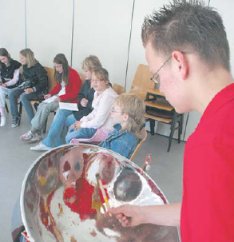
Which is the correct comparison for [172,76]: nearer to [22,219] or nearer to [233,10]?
[22,219]

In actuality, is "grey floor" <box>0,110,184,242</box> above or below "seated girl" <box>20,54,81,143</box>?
below

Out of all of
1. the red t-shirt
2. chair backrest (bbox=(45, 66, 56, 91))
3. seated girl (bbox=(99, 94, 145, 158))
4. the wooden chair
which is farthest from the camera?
chair backrest (bbox=(45, 66, 56, 91))

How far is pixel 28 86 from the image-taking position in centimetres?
362

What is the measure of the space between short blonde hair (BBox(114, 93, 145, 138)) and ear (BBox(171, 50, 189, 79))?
53.8 inches

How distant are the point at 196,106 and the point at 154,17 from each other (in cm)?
23

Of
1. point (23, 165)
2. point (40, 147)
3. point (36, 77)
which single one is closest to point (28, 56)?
point (36, 77)

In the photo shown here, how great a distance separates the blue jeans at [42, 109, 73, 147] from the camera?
9.84 ft

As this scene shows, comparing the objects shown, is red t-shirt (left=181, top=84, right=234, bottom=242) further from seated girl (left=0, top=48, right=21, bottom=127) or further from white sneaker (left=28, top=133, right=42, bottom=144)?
seated girl (left=0, top=48, right=21, bottom=127)

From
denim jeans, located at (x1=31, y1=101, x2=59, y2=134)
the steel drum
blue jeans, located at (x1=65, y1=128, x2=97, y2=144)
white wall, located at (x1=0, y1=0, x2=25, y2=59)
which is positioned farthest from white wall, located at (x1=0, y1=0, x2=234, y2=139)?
the steel drum

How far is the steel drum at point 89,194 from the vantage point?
96 cm

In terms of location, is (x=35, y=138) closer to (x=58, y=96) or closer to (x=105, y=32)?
(x=58, y=96)

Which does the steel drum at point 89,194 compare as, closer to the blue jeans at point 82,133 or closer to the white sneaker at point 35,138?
the blue jeans at point 82,133

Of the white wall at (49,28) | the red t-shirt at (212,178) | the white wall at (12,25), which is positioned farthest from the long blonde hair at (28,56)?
the red t-shirt at (212,178)

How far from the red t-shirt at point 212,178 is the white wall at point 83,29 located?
9.46ft
